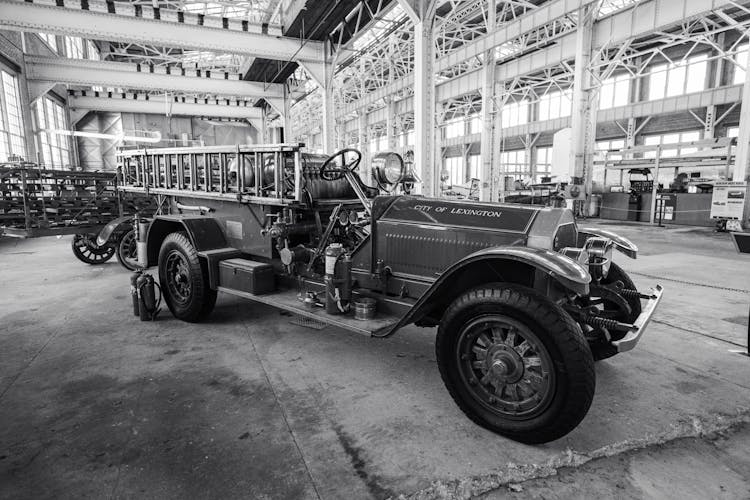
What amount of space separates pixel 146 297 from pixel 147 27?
927 cm

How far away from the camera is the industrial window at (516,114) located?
2814cm

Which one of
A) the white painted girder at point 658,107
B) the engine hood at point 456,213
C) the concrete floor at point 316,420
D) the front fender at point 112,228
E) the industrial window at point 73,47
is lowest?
the concrete floor at point 316,420

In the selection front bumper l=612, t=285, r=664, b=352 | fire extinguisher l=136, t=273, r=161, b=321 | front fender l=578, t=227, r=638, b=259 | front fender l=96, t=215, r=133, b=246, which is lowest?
fire extinguisher l=136, t=273, r=161, b=321

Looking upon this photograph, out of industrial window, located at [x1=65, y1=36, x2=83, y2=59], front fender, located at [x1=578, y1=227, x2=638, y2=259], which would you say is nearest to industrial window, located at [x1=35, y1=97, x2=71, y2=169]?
industrial window, located at [x1=65, y1=36, x2=83, y2=59]

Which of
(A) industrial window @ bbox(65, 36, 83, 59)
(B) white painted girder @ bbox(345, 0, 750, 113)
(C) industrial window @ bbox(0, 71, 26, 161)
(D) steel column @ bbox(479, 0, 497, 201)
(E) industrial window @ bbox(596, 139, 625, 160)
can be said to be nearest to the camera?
(B) white painted girder @ bbox(345, 0, 750, 113)

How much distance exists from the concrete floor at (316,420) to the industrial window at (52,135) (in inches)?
642

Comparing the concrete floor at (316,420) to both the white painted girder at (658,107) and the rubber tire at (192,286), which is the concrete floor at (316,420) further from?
the white painted girder at (658,107)

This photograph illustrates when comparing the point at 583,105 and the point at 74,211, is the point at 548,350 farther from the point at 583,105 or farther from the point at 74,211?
the point at 583,105

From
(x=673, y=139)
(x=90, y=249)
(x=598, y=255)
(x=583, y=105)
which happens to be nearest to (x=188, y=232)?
(x=598, y=255)

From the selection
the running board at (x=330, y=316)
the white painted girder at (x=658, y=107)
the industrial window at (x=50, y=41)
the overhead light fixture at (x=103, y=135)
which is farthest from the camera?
the white painted girder at (x=658, y=107)

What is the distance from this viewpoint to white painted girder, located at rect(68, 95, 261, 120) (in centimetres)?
1936

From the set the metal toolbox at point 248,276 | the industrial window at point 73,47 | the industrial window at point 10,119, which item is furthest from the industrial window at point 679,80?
the industrial window at point 73,47

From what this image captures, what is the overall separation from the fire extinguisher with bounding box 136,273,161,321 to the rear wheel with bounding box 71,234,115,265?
4.12 meters

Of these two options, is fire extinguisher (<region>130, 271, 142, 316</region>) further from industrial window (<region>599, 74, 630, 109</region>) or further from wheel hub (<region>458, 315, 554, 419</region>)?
industrial window (<region>599, 74, 630, 109</region>)
